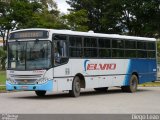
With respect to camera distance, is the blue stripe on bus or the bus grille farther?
the blue stripe on bus

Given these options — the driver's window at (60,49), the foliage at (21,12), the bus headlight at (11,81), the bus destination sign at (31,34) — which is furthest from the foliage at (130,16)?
the bus headlight at (11,81)

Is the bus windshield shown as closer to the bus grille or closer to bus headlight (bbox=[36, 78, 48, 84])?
the bus grille

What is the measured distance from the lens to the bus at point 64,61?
21969 mm

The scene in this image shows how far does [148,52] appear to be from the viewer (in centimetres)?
3052

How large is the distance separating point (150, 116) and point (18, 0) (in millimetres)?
61438

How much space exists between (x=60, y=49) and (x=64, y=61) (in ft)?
1.79

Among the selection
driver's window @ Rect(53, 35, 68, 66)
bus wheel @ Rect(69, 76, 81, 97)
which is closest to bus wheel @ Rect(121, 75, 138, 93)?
bus wheel @ Rect(69, 76, 81, 97)

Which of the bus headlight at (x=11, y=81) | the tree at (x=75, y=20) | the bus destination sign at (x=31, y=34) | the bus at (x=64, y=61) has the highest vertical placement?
the tree at (x=75, y=20)

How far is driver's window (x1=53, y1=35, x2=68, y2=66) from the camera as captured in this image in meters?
22.3

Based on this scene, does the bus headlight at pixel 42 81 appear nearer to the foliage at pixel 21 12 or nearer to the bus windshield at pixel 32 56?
the bus windshield at pixel 32 56

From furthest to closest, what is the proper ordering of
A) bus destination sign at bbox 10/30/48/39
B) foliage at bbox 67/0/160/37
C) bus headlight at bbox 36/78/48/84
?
1. foliage at bbox 67/0/160/37
2. bus destination sign at bbox 10/30/48/39
3. bus headlight at bbox 36/78/48/84

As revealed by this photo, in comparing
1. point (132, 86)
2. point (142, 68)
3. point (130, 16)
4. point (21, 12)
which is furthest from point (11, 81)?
point (21, 12)

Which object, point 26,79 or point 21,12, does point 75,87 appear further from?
point 21,12

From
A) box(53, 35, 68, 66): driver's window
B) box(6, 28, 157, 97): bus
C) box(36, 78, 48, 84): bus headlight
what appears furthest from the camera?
box(53, 35, 68, 66): driver's window
